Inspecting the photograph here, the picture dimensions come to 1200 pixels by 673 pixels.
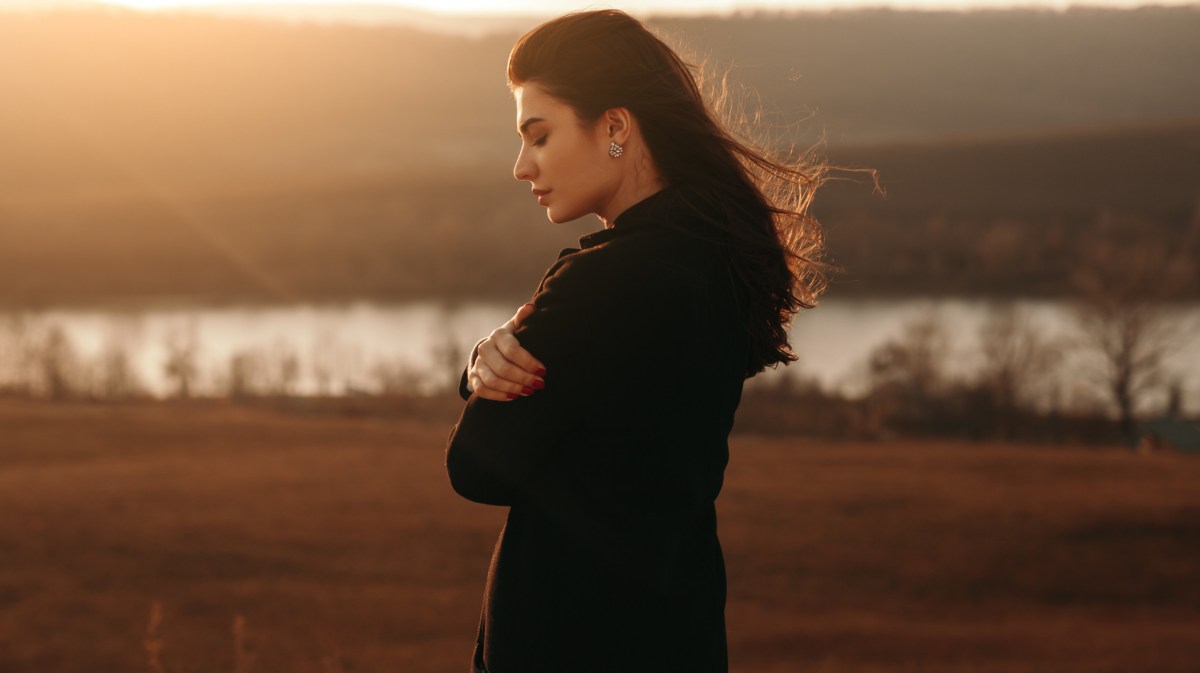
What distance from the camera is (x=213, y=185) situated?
283ft

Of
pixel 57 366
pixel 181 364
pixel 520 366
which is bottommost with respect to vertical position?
pixel 520 366

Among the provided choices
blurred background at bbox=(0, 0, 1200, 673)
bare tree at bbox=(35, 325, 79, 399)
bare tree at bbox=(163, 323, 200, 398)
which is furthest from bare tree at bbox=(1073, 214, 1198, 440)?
bare tree at bbox=(35, 325, 79, 399)

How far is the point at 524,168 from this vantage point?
5.21ft

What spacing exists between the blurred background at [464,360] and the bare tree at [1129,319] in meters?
0.19

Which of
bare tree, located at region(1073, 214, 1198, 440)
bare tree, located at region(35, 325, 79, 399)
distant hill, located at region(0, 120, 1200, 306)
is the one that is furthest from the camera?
distant hill, located at region(0, 120, 1200, 306)

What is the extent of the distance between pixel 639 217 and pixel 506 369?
268 mm

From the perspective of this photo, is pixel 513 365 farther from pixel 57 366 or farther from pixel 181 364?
pixel 57 366

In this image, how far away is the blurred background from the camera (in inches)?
957

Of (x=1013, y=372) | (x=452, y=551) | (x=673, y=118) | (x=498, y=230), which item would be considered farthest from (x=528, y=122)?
(x=498, y=230)

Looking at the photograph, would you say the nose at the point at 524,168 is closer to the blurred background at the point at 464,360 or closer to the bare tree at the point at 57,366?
the blurred background at the point at 464,360

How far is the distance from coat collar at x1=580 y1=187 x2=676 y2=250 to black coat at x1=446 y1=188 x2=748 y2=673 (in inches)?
0.7

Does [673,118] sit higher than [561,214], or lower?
higher

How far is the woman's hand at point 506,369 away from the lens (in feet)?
4.58

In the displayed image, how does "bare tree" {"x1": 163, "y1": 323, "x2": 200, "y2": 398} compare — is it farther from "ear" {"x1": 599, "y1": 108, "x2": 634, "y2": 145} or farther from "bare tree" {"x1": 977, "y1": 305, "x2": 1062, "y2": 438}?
"ear" {"x1": 599, "y1": 108, "x2": 634, "y2": 145}
